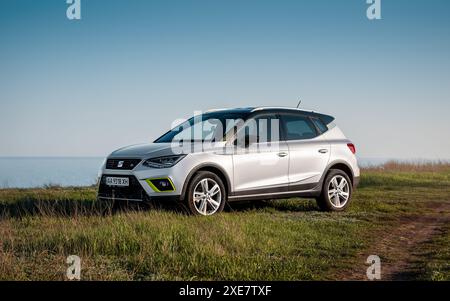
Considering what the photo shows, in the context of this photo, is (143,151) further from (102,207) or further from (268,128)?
(268,128)

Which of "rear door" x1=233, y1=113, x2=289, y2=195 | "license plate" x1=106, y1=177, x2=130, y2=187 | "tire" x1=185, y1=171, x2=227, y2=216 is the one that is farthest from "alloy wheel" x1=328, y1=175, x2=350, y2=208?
"license plate" x1=106, y1=177, x2=130, y2=187

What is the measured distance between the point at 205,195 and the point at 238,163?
2.75 feet

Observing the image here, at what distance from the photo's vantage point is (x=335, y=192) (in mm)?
11555

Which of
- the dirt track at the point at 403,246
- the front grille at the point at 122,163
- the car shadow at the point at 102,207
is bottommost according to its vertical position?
the dirt track at the point at 403,246

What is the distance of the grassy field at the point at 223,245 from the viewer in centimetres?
604

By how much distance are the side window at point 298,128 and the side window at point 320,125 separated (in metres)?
0.15

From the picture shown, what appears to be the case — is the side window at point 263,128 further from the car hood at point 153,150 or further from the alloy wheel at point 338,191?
the alloy wheel at point 338,191

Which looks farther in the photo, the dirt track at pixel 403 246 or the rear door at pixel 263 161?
the rear door at pixel 263 161

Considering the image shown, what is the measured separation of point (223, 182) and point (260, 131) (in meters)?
1.32

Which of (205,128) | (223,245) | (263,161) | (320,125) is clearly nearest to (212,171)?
(263,161)

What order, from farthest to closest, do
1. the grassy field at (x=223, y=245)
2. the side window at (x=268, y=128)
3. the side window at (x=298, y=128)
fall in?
the side window at (x=298, y=128) < the side window at (x=268, y=128) < the grassy field at (x=223, y=245)

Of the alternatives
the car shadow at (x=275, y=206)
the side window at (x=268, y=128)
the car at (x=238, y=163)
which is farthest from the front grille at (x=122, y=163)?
the car shadow at (x=275, y=206)
